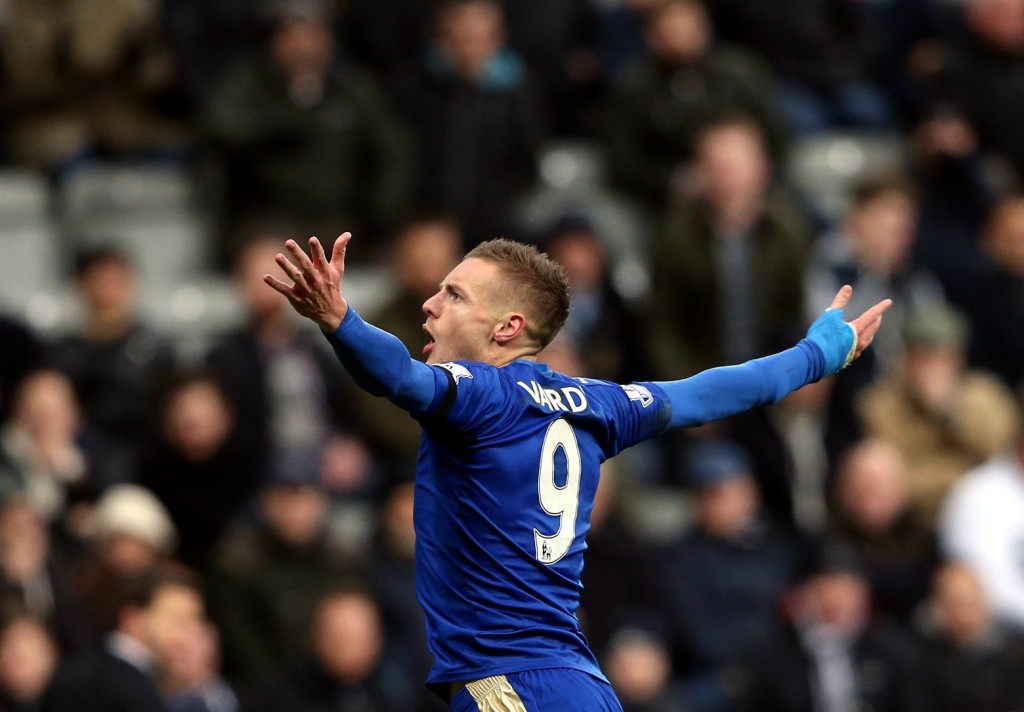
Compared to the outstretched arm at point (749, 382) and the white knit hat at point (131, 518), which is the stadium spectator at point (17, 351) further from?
the outstretched arm at point (749, 382)

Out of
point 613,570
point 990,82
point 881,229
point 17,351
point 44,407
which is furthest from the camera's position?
point 990,82

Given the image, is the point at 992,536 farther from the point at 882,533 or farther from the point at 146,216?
the point at 146,216

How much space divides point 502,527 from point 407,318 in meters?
5.63

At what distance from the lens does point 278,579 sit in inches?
399

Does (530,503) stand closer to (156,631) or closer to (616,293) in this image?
(156,631)

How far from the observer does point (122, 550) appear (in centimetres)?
953

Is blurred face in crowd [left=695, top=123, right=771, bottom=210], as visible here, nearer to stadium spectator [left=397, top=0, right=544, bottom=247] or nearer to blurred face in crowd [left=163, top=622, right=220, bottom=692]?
stadium spectator [left=397, top=0, right=544, bottom=247]

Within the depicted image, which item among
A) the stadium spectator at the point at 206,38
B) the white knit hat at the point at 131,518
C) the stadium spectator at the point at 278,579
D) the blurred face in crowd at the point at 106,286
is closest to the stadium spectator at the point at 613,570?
the stadium spectator at the point at 278,579

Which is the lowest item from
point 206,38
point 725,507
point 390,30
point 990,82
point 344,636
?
point 344,636

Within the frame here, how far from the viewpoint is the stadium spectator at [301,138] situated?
1175 cm

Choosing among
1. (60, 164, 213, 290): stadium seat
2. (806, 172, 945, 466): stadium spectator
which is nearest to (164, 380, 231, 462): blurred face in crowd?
(60, 164, 213, 290): stadium seat

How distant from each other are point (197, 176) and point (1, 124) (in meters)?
1.28

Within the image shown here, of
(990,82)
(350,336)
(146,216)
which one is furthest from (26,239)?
(350,336)

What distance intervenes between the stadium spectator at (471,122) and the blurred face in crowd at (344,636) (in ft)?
9.79
